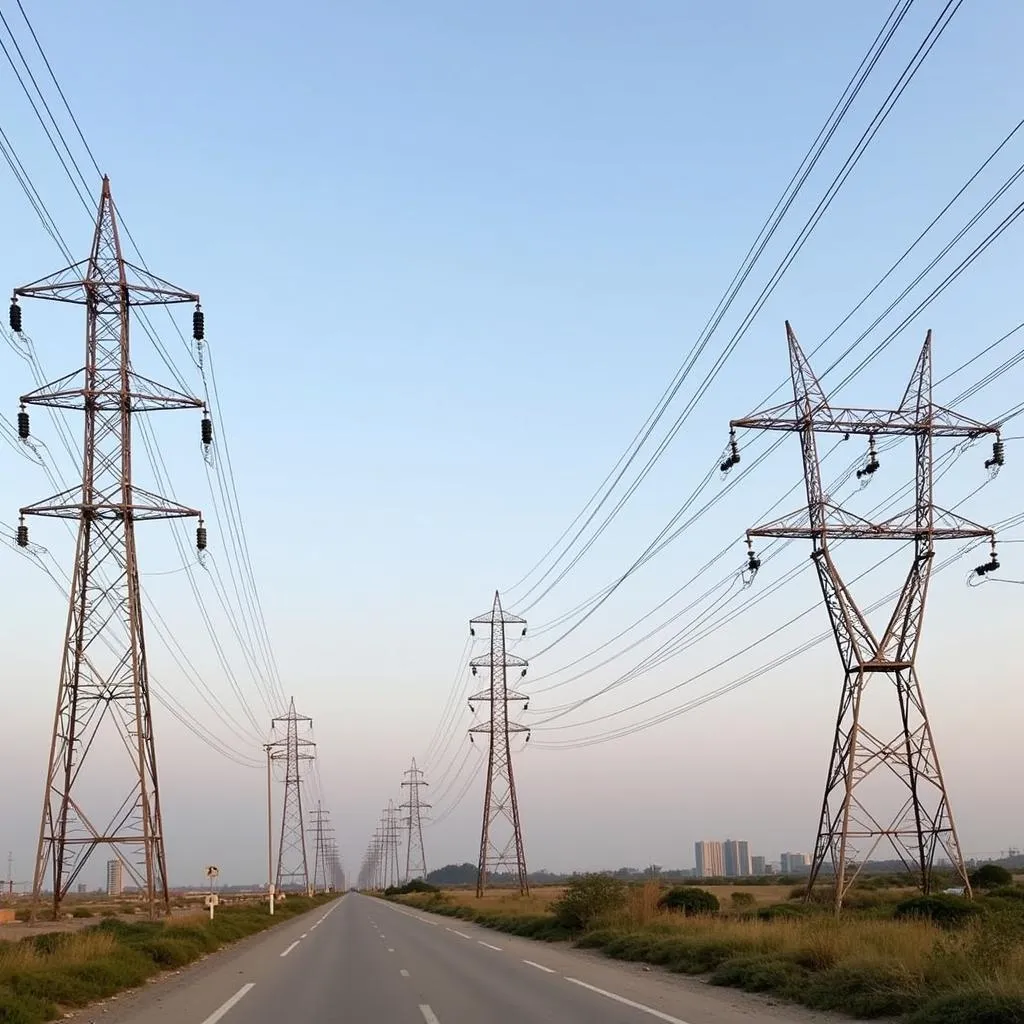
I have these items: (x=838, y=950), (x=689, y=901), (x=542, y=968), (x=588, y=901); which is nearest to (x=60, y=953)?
(x=542, y=968)

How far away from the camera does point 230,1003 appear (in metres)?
19.2

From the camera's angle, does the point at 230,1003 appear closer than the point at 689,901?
Yes

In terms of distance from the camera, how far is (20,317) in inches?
1182

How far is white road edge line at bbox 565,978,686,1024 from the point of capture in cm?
1597

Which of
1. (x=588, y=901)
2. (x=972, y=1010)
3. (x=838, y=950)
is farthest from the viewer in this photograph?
(x=588, y=901)

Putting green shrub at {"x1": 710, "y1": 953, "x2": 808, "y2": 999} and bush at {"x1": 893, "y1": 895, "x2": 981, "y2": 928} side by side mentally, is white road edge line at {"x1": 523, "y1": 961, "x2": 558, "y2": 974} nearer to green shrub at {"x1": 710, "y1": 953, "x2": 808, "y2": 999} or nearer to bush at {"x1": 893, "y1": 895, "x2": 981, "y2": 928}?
green shrub at {"x1": 710, "y1": 953, "x2": 808, "y2": 999}

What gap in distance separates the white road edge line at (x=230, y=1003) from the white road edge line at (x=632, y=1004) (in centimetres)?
613

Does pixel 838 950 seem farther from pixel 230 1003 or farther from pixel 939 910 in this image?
pixel 939 910

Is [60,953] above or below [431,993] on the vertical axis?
above

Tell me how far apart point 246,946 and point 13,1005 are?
23651 millimetres

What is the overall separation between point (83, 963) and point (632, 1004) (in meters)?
11.6

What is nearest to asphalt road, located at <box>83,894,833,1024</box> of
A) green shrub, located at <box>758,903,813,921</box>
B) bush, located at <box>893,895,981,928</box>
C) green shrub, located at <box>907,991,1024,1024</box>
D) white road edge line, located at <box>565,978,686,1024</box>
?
white road edge line, located at <box>565,978,686,1024</box>

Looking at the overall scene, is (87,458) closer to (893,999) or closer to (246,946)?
(246,946)

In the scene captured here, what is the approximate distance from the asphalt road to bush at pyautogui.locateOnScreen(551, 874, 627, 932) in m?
7.70
